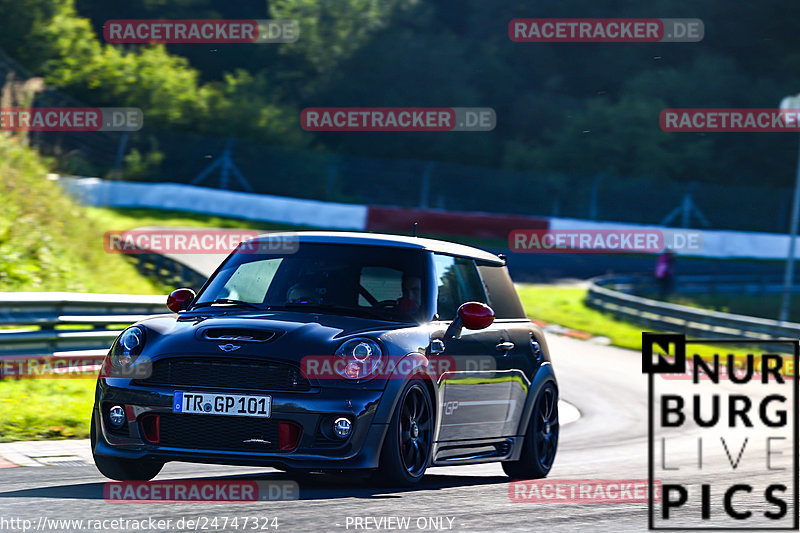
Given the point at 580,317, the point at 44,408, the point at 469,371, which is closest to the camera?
the point at 469,371

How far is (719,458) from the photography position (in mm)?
11055

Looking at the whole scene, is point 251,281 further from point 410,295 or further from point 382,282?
point 410,295

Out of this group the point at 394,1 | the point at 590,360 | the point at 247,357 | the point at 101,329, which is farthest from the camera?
the point at 394,1

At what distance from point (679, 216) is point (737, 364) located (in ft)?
59.2

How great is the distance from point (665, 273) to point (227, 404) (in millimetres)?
25637

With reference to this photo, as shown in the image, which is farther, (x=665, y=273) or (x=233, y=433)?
(x=665, y=273)

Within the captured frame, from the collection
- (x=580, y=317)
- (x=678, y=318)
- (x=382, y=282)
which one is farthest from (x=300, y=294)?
(x=580, y=317)

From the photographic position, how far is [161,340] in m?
6.71

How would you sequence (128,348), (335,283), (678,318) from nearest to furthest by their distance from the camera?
(128,348) < (335,283) < (678,318)

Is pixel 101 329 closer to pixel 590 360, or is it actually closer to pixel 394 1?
pixel 590 360

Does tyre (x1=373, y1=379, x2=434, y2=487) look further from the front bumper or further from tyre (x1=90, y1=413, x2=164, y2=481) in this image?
tyre (x1=90, y1=413, x2=164, y2=481)

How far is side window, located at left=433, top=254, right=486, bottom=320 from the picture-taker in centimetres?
775

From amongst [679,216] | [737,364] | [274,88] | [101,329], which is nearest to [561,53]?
[274,88]

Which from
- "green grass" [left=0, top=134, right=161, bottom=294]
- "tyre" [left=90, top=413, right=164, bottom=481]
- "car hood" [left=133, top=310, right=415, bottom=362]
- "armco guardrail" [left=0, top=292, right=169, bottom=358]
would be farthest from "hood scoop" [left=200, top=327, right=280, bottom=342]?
"green grass" [left=0, top=134, right=161, bottom=294]
